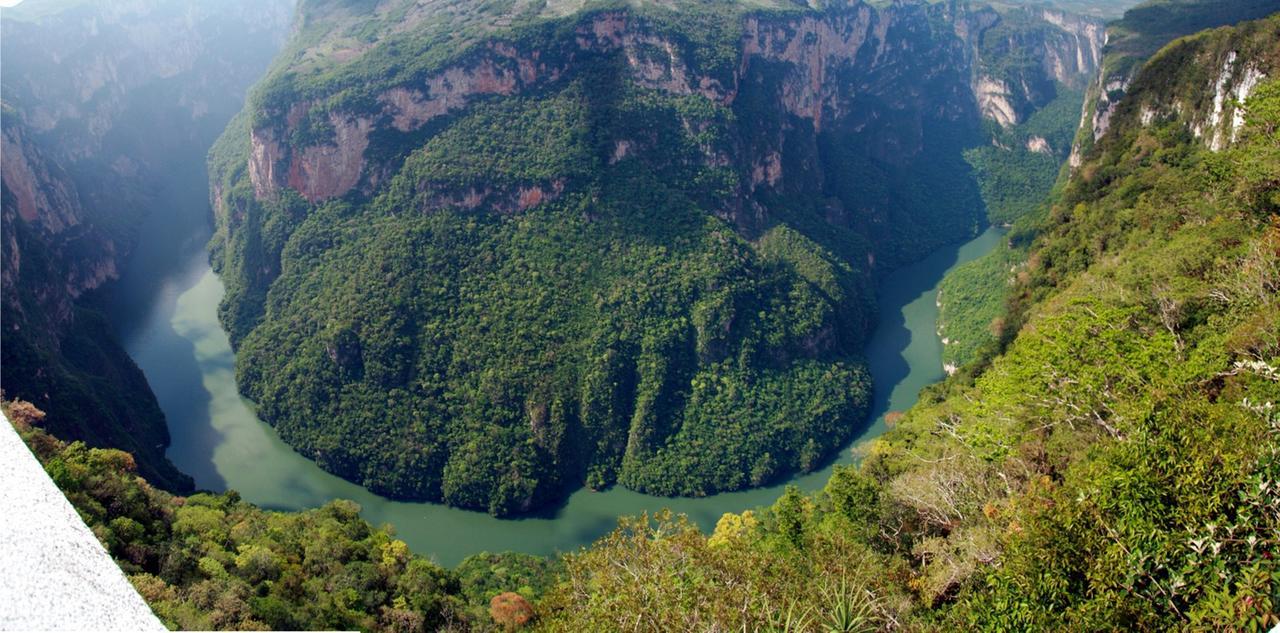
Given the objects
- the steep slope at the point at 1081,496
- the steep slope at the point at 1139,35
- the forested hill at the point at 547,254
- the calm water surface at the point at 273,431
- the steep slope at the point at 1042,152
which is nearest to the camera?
the steep slope at the point at 1081,496

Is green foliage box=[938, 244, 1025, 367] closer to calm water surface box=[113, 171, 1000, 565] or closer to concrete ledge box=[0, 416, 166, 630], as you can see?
calm water surface box=[113, 171, 1000, 565]

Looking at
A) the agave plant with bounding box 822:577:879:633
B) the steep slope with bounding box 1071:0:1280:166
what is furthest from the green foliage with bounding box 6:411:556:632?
the steep slope with bounding box 1071:0:1280:166

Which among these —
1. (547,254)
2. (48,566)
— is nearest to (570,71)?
(547,254)

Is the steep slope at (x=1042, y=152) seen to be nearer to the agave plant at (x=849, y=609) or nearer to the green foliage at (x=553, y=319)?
the green foliage at (x=553, y=319)

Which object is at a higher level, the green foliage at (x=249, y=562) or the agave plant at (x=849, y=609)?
the agave plant at (x=849, y=609)

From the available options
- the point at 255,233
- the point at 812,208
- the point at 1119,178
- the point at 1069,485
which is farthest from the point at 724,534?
the point at 255,233

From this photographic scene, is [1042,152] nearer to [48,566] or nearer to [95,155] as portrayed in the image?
[48,566]

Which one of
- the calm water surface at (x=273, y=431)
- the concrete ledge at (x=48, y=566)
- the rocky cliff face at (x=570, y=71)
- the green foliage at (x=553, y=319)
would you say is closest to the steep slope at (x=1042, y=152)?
the calm water surface at (x=273, y=431)
